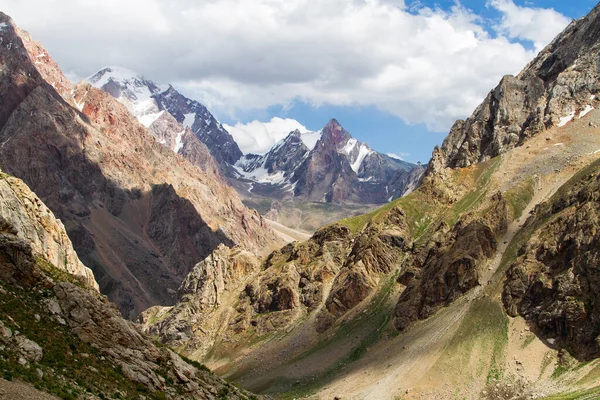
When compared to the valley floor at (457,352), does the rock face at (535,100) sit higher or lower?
higher

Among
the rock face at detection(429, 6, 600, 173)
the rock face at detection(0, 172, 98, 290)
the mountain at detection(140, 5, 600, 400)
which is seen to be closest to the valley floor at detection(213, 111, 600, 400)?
the mountain at detection(140, 5, 600, 400)

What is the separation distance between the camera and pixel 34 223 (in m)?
75.6

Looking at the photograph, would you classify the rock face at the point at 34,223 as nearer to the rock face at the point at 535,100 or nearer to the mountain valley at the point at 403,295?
the mountain valley at the point at 403,295

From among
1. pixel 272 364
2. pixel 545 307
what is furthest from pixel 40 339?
pixel 272 364

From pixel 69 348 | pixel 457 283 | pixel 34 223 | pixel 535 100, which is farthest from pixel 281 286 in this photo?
pixel 69 348

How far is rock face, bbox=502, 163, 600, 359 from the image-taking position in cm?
9975

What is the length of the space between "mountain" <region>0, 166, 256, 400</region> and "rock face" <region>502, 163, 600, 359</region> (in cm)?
6394

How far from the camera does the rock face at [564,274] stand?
99750mm

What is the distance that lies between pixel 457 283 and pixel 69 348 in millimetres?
96159

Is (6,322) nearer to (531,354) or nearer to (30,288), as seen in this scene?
(30,288)

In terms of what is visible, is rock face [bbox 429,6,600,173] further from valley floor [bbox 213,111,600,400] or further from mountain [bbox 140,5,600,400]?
valley floor [bbox 213,111,600,400]

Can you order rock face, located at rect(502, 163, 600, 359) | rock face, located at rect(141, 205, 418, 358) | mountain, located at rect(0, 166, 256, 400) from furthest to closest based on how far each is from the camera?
1. rock face, located at rect(141, 205, 418, 358)
2. rock face, located at rect(502, 163, 600, 359)
3. mountain, located at rect(0, 166, 256, 400)

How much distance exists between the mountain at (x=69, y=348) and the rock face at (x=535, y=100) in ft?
456

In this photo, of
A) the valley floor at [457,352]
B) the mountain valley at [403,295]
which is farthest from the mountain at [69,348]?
the valley floor at [457,352]
